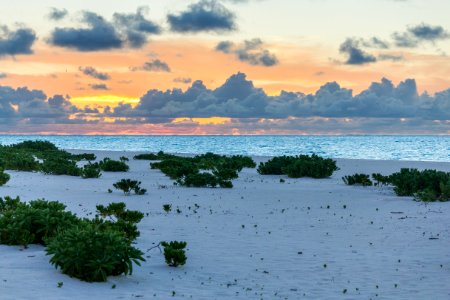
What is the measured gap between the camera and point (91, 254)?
428 inches

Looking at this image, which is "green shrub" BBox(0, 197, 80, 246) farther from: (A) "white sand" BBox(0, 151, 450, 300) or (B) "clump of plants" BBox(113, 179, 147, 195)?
(B) "clump of plants" BBox(113, 179, 147, 195)

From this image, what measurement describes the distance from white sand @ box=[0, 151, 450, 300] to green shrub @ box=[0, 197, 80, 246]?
0.31m

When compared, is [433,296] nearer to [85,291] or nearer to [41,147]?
[85,291]

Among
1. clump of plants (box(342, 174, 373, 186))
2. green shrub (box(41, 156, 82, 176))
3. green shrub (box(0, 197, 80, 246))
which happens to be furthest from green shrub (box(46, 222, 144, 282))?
green shrub (box(41, 156, 82, 176))

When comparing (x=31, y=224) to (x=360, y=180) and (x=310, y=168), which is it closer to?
(x=360, y=180)

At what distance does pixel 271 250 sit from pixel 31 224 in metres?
6.08

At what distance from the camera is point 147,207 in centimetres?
2242

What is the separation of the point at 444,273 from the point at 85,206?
1411 centimetres

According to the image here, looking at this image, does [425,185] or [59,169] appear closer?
[425,185]

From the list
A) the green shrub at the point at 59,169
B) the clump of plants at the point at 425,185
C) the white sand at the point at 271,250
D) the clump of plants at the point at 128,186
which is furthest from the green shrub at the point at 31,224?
the green shrub at the point at 59,169

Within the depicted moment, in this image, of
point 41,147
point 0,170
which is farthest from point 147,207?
point 41,147

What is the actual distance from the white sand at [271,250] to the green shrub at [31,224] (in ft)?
1.01

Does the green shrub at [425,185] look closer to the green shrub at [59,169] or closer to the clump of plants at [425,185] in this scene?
the clump of plants at [425,185]

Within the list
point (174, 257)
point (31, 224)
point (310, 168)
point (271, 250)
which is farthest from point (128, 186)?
point (310, 168)
